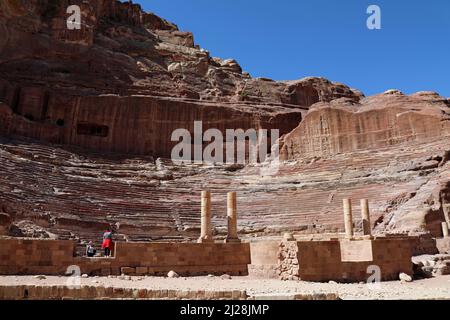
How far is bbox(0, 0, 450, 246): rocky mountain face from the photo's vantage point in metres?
24.4

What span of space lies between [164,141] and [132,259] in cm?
2613

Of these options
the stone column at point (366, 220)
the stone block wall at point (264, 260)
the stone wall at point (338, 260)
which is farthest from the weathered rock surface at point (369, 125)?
the stone block wall at point (264, 260)

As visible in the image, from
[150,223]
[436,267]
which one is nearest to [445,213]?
[436,267]

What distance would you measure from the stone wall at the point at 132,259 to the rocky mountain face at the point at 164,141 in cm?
667

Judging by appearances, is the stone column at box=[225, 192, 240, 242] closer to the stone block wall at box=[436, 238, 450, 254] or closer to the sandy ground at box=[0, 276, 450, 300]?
the sandy ground at box=[0, 276, 450, 300]

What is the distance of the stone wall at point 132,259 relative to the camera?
446 inches

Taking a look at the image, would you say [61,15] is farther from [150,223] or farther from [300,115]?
[150,223]

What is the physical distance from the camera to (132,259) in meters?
13.0

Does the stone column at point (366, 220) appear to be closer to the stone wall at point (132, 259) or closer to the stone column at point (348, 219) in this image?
the stone column at point (348, 219)

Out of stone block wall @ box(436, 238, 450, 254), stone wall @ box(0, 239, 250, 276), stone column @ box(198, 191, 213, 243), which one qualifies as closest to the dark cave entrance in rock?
stone column @ box(198, 191, 213, 243)

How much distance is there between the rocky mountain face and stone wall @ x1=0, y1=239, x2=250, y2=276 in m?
6.67

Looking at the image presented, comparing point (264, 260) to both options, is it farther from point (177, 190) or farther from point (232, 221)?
point (177, 190)

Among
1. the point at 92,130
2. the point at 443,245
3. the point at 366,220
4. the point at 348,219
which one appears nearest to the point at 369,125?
the point at 366,220

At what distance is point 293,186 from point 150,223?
1159cm
